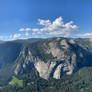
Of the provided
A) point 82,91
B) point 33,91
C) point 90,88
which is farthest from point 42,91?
point 90,88

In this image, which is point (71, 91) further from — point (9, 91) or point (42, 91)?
point (9, 91)

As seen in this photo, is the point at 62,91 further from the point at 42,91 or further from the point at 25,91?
the point at 25,91

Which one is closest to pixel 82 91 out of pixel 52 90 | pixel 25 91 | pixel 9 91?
pixel 52 90

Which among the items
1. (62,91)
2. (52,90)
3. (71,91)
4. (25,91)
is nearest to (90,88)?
(71,91)

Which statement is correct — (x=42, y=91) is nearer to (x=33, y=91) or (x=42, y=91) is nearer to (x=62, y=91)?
(x=33, y=91)

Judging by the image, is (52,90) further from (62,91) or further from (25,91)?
(25,91)

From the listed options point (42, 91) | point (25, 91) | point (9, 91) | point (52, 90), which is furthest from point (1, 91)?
point (52, 90)
